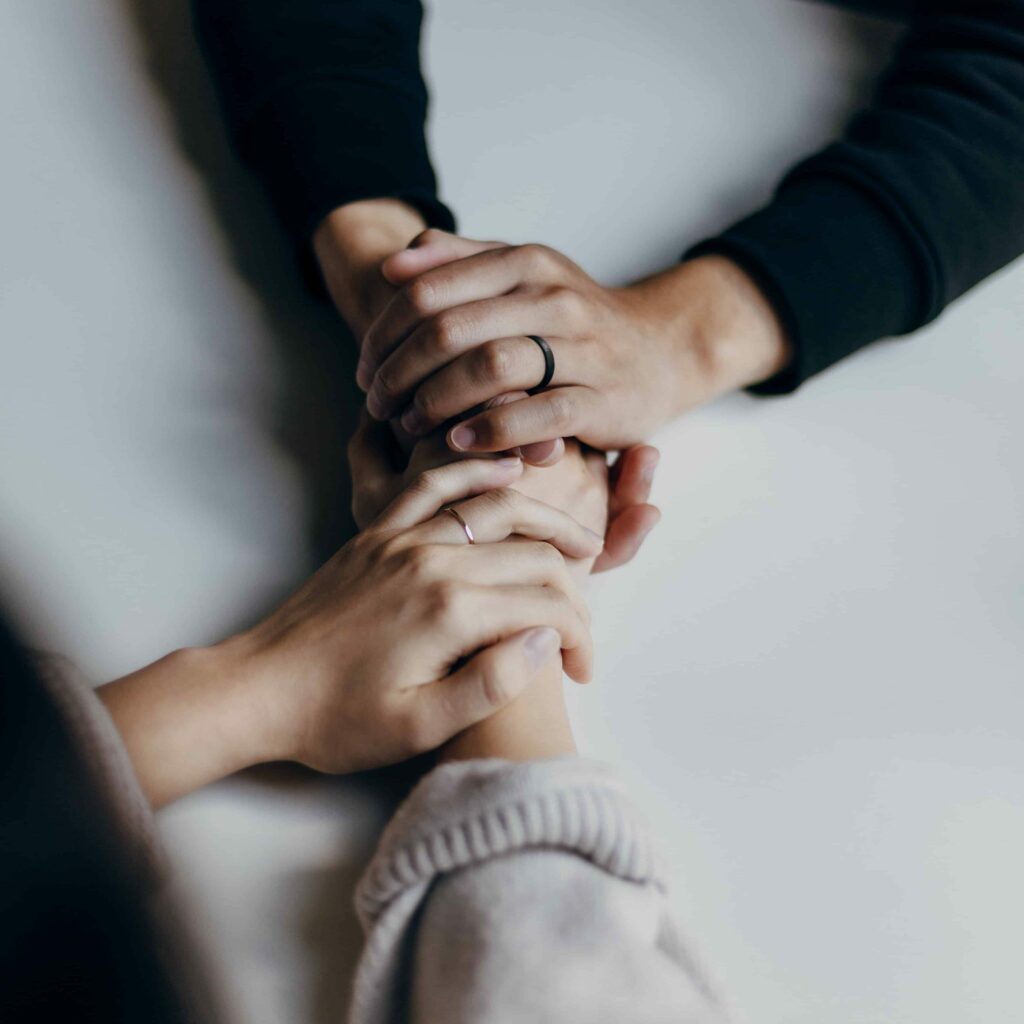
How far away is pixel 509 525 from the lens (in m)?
0.68

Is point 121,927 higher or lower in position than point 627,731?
higher

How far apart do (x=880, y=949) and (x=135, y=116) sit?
0.89 m

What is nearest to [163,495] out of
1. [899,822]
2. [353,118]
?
[353,118]

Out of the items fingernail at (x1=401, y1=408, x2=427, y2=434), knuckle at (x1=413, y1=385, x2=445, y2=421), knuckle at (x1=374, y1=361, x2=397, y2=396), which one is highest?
knuckle at (x1=374, y1=361, x2=397, y2=396)

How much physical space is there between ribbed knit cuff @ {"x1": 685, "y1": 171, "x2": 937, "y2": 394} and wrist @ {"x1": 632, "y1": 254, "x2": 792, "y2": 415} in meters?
0.01

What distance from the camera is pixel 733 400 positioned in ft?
Result: 2.77

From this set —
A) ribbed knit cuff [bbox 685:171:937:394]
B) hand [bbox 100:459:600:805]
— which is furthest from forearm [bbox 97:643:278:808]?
ribbed knit cuff [bbox 685:171:937:394]

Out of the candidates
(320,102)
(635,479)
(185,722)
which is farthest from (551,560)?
(320,102)

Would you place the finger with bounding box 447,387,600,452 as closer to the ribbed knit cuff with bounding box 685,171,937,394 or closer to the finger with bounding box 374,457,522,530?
the finger with bounding box 374,457,522,530

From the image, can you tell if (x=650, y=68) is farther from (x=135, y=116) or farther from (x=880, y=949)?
(x=880, y=949)

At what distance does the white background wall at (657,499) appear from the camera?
57cm

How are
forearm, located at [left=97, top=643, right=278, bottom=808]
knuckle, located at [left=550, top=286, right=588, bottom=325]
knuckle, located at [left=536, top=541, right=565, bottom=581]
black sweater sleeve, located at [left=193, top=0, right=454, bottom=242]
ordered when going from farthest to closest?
1. black sweater sleeve, located at [left=193, top=0, right=454, bottom=242]
2. knuckle, located at [left=550, top=286, right=588, bottom=325]
3. knuckle, located at [left=536, top=541, right=565, bottom=581]
4. forearm, located at [left=97, top=643, right=278, bottom=808]

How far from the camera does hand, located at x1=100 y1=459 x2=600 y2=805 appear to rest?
1.86 feet

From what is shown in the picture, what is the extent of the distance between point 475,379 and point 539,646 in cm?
21
